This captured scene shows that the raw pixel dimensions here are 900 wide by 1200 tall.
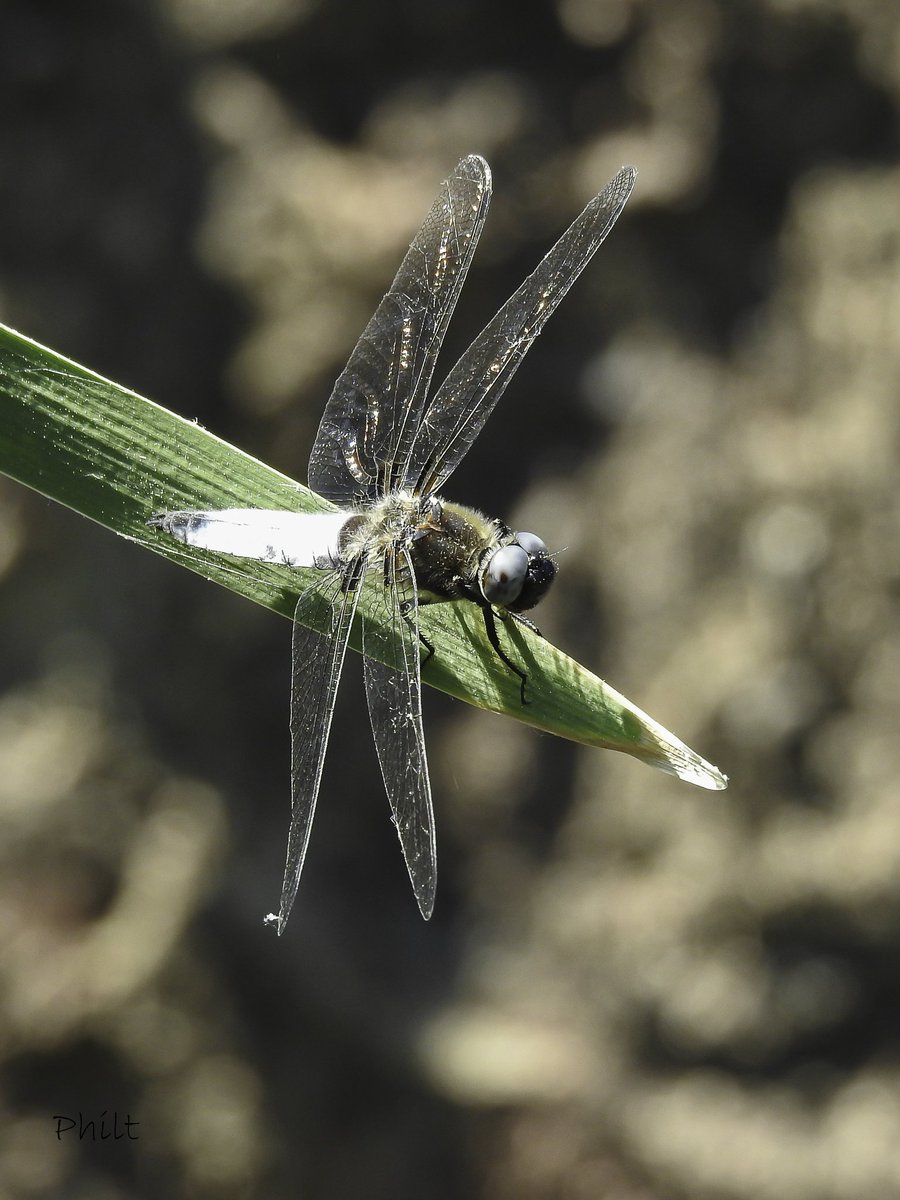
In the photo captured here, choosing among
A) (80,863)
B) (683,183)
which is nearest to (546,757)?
(80,863)

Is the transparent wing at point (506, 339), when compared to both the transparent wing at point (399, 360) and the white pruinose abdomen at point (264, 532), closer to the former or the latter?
the transparent wing at point (399, 360)

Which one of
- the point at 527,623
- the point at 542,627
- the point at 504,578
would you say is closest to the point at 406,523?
the point at 504,578

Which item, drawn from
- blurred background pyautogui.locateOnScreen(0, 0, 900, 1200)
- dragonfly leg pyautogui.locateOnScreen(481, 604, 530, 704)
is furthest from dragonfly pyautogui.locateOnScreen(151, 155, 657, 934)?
blurred background pyautogui.locateOnScreen(0, 0, 900, 1200)

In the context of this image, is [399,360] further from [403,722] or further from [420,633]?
[403,722]

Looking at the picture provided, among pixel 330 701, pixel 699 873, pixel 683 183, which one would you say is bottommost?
pixel 330 701

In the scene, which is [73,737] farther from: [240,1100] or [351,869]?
[240,1100]

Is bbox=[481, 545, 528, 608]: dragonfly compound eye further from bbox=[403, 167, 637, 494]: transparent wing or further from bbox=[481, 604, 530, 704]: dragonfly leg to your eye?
bbox=[403, 167, 637, 494]: transparent wing
